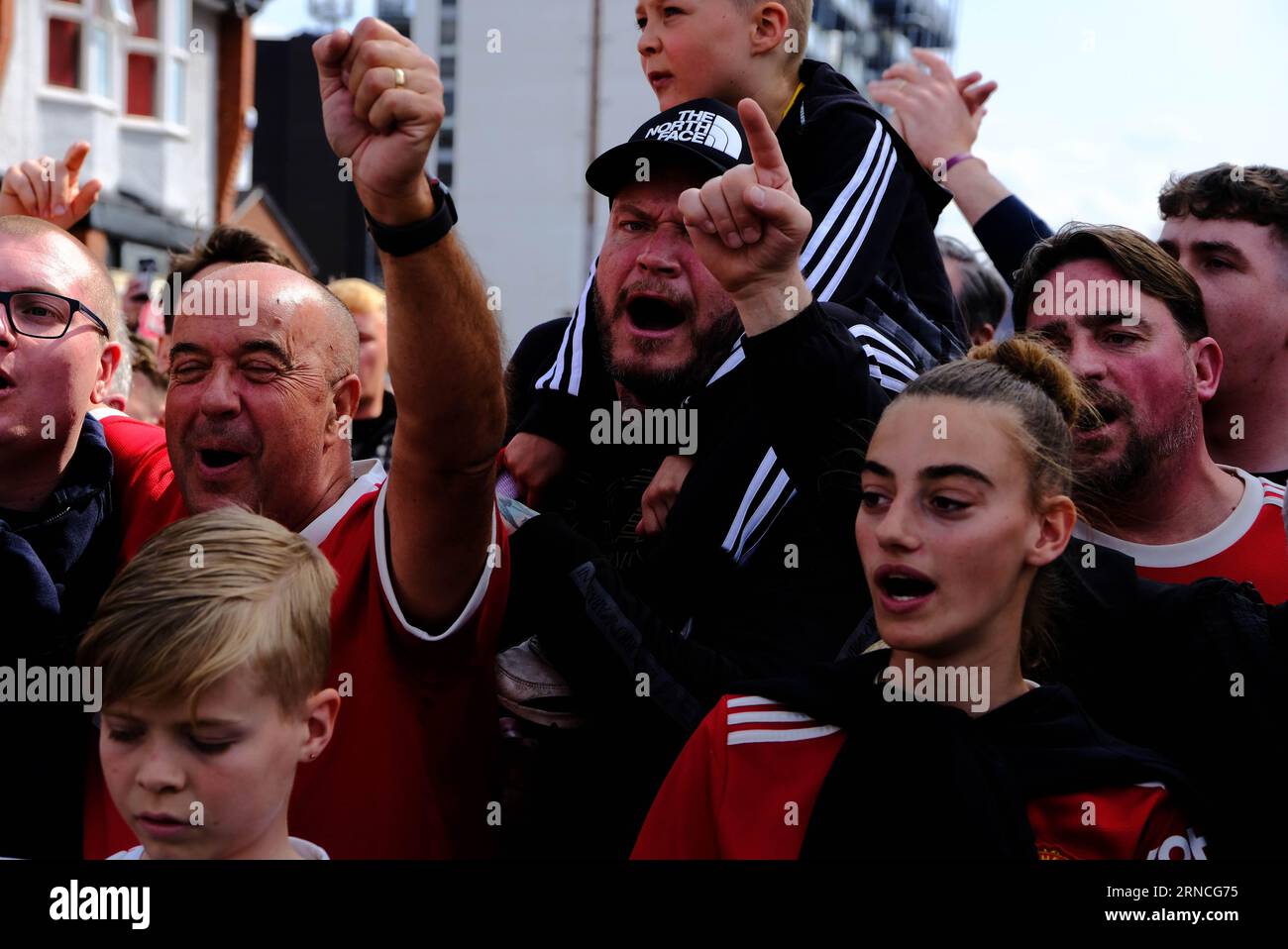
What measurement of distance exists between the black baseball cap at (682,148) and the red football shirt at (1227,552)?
1093 millimetres

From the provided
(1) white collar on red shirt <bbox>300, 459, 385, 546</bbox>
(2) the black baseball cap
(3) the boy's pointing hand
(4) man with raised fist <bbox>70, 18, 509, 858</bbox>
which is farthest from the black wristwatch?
(2) the black baseball cap

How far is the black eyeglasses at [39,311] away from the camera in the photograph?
9.92ft

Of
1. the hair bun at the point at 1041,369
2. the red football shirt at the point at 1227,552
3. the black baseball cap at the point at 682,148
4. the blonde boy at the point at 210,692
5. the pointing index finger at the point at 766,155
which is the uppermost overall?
the black baseball cap at the point at 682,148

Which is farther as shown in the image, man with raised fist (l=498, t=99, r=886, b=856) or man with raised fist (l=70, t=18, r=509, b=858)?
man with raised fist (l=498, t=99, r=886, b=856)

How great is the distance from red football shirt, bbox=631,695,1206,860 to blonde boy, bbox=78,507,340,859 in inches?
23.2

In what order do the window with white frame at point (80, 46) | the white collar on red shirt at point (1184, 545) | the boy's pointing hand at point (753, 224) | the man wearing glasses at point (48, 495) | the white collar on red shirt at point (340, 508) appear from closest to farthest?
the boy's pointing hand at point (753, 224)
the man wearing glasses at point (48, 495)
the white collar on red shirt at point (340, 508)
the white collar on red shirt at point (1184, 545)
the window with white frame at point (80, 46)

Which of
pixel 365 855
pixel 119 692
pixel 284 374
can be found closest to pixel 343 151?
pixel 284 374

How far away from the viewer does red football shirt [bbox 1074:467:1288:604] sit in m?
2.94

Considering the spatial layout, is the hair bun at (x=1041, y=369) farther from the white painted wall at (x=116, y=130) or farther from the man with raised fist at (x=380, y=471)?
the white painted wall at (x=116, y=130)

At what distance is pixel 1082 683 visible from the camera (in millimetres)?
2643

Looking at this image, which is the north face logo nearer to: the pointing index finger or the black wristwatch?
the pointing index finger

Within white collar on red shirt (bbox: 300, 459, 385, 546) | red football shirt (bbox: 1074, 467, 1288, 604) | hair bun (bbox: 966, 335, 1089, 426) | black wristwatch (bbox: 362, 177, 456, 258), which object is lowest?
red football shirt (bbox: 1074, 467, 1288, 604)

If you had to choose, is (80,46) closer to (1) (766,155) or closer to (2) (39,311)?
(2) (39,311)

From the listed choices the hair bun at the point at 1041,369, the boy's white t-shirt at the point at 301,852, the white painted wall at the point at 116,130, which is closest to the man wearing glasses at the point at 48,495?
the boy's white t-shirt at the point at 301,852
